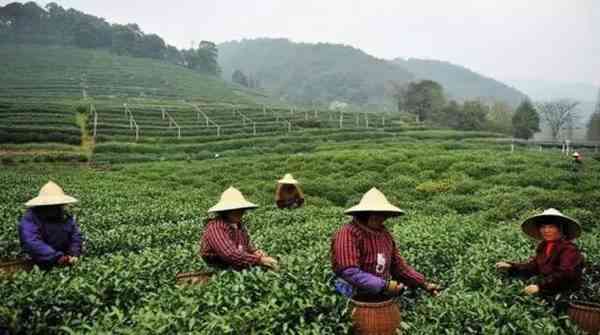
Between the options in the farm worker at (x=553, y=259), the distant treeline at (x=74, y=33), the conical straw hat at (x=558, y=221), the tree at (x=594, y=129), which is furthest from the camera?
the distant treeline at (x=74, y=33)

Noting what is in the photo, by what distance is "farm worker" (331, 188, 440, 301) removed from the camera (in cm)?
473

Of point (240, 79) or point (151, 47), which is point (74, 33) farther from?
point (240, 79)

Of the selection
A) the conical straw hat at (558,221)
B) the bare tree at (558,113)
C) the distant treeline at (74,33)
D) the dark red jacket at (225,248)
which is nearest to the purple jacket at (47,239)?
the dark red jacket at (225,248)

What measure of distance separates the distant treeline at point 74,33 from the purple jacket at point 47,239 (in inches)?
4501

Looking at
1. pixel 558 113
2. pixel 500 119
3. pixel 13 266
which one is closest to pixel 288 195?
pixel 13 266

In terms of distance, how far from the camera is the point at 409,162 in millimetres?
24922

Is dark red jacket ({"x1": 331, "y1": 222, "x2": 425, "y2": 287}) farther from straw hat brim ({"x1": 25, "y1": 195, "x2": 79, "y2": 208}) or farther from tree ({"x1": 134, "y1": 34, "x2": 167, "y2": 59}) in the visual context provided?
tree ({"x1": 134, "y1": 34, "x2": 167, "y2": 59})

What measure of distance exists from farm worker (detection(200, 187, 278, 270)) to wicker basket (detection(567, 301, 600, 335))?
309 centimetres

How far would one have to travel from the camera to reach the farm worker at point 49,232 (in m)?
6.27

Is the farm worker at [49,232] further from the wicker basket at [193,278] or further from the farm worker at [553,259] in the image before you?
the farm worker at [553,259]

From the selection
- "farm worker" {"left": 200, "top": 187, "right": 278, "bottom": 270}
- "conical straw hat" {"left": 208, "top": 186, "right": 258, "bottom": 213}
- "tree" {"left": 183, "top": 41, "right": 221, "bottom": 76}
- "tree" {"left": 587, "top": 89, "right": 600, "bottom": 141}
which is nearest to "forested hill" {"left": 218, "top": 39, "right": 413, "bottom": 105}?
"tree" {"left": 183, "top": 41, "right": 221, "bottom": 76}

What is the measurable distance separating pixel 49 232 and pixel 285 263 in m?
3.56

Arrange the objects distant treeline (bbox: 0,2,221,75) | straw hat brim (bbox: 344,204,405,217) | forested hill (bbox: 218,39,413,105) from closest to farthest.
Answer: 1. straw hat brim (bbox: 344,204,405,217)
2. distant treeline (bbox: 0,2,221,75)
3. forested hill (bbox: 218,39,413,105)

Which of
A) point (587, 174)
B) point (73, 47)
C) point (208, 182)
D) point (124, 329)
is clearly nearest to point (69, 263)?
point (124, 329)
